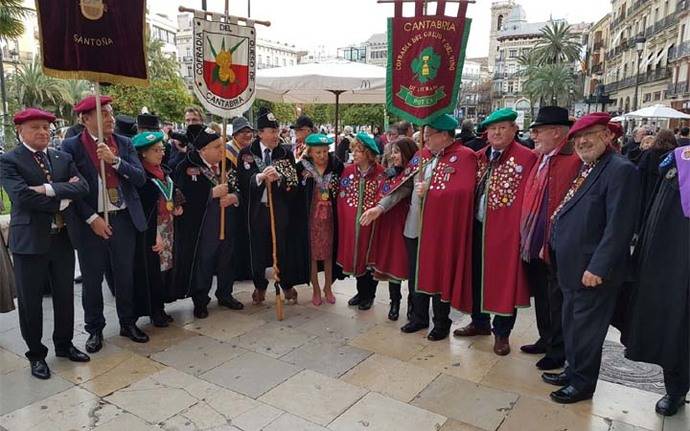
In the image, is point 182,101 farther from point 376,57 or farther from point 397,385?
point 376,57

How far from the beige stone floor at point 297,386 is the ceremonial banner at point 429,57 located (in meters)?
2.08

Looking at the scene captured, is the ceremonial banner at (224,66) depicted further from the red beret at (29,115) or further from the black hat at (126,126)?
the black hat at (126,126)

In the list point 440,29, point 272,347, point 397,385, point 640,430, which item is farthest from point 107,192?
point 640,430

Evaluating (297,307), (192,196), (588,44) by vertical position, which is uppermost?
(588,44)

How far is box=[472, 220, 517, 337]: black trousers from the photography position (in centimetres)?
411

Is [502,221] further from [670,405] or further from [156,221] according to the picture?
[156,221]

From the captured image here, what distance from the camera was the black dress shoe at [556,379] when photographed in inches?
141

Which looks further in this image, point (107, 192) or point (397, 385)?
point (107, 192)

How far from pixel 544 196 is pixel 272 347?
2.54 meters

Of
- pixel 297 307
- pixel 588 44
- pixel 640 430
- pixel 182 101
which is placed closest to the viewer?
pixel 640 430

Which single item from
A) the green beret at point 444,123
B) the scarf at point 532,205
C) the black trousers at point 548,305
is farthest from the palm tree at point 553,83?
the scarf at point 532,205

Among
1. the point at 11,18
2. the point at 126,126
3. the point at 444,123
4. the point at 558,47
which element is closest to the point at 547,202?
the point at 444,123

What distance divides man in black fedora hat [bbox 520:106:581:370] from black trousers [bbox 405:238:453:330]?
0.82m

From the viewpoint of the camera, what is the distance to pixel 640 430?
3.05 m
